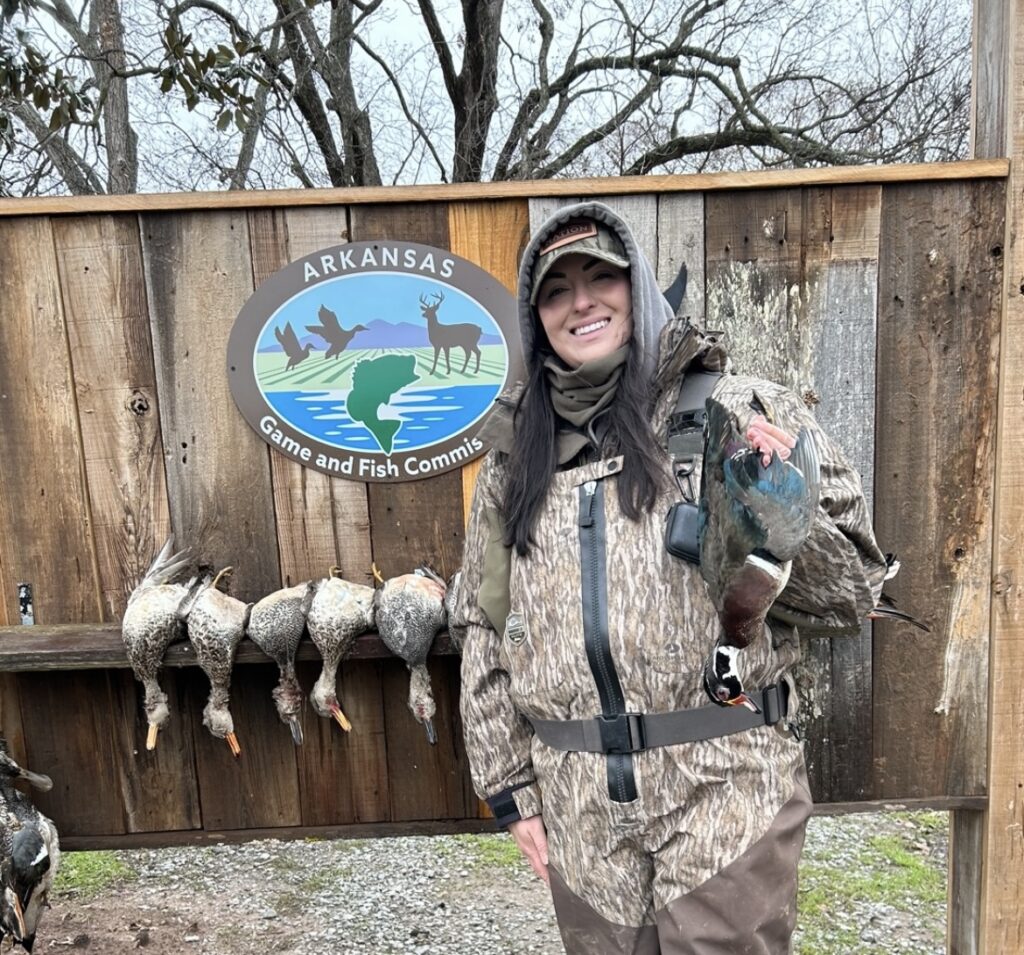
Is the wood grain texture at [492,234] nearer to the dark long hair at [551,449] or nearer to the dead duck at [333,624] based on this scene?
the dark long hair at [551,449]

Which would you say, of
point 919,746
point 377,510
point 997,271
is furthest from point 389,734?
point 997,271

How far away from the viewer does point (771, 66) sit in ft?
23.2

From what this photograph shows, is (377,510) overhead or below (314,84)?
below

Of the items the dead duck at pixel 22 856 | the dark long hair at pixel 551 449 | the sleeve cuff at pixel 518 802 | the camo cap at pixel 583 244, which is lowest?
the dead duck at pixel 22 856

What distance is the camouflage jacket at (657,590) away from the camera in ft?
4.97

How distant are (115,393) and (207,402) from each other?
29 cm

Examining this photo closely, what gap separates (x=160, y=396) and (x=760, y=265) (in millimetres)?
1930

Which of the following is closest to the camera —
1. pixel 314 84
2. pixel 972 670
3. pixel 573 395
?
pixel 573 395

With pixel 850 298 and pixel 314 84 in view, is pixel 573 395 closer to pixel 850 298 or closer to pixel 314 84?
pixel 850 298

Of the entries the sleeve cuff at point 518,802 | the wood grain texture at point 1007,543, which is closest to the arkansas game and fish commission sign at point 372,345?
the sleeve cuff at point 518,802

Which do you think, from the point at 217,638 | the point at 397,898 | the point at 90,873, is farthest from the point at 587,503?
the point at 90,873

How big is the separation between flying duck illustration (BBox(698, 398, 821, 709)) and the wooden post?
1449 mm

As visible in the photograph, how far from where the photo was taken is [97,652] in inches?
92.0

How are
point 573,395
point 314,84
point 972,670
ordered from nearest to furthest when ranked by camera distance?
point 573,395 → point 972,670 → point 314,84
